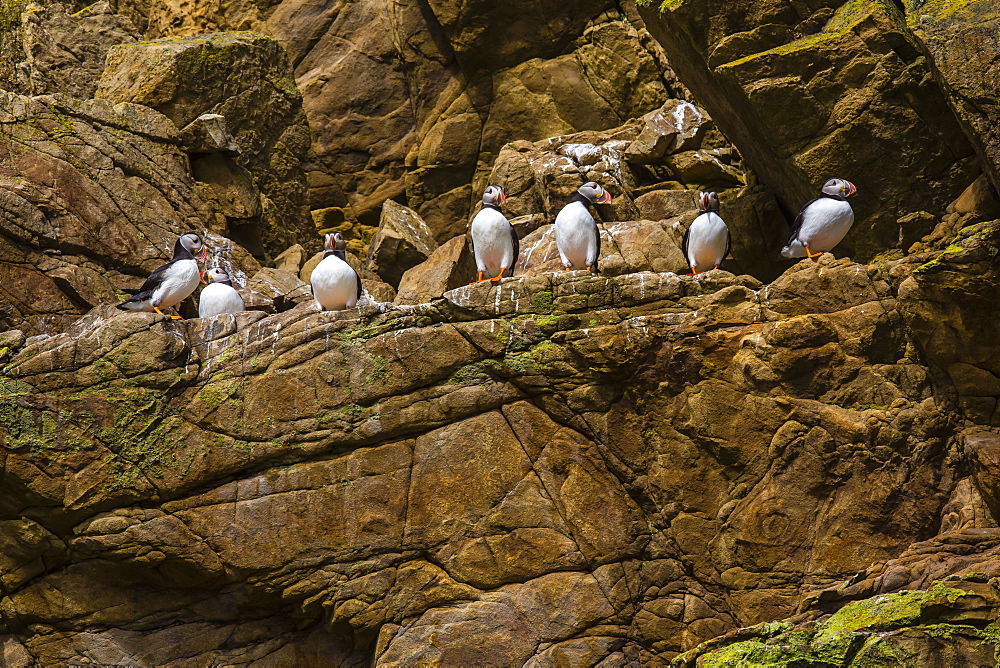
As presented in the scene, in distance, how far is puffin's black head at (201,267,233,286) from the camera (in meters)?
14.0

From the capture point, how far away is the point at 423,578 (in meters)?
10.7

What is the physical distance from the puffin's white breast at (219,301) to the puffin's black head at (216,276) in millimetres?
346

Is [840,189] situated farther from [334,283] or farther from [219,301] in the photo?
[219,301]

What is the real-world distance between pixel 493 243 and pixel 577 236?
1020 mm

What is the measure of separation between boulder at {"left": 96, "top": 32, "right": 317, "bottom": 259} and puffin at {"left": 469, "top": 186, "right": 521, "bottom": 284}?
21.1 ft

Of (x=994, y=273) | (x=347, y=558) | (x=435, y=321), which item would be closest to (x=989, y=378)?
Result: (x=994, y=273)

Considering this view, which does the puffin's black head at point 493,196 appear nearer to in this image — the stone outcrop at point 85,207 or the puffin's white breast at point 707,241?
the puffin's white breast at point 707,241

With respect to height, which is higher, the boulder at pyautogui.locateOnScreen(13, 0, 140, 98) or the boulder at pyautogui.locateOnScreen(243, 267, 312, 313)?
the boulder at pyautogui.locateOnScreen(13, 0, 140, 98)

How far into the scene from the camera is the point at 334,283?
39.8 ft

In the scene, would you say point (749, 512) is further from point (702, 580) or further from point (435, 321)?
point (435, 321)

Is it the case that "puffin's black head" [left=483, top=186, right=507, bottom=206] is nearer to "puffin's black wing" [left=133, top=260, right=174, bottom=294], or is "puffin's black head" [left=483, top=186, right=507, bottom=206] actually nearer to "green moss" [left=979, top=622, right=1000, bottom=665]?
"puffin's black wing" [left=133, top=260, right=174, bottom=294]

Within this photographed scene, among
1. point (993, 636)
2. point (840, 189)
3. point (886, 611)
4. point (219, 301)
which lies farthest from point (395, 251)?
point (993, 636)

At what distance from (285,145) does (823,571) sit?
43.4 ft

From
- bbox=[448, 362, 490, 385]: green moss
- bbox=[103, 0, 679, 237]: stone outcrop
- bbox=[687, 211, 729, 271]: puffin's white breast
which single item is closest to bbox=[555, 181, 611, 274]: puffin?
bbox=[687, 211, 729, 271]: puffin's white breast
